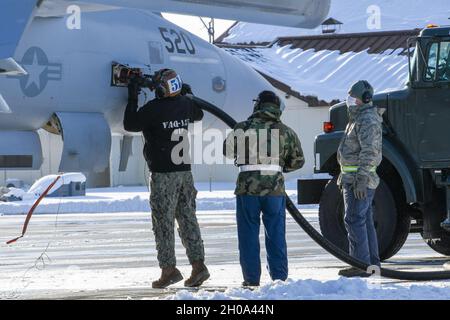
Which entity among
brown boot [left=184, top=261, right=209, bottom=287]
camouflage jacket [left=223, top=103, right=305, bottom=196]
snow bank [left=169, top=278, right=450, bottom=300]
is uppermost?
camouflage jacket [left=223, top=103, right=305, bottom=196]

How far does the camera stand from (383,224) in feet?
41.1

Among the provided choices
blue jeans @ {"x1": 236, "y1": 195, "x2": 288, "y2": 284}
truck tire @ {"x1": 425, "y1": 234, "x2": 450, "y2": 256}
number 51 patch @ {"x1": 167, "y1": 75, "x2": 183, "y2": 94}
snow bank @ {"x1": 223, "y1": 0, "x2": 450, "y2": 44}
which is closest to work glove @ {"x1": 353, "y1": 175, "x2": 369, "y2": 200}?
blue jeans @ {"x1": 236, "y1": 195, "x2": 288, "y2": 284}

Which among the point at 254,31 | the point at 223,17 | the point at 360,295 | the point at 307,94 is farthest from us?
the point at 254,31

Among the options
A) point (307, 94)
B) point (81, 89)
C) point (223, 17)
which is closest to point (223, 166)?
point (307, 94)

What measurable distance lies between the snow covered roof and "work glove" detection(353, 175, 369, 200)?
36904 mm

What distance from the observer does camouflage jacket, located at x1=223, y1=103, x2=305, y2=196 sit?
10.3 m

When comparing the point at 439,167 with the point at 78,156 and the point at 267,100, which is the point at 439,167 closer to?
the point at 267,100

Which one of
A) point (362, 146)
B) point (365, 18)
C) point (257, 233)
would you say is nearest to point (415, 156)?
point (362, 146)

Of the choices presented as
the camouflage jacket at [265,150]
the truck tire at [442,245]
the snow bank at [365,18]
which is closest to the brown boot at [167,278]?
the camouflage jacket at [265,150]

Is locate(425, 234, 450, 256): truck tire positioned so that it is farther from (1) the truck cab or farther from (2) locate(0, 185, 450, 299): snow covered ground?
(1) the truck cab

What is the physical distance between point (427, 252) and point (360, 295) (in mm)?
6002

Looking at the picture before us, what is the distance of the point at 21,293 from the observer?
10219mm

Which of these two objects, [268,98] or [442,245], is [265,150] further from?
[442,245]

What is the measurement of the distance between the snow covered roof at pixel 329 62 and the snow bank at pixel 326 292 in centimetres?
3920
